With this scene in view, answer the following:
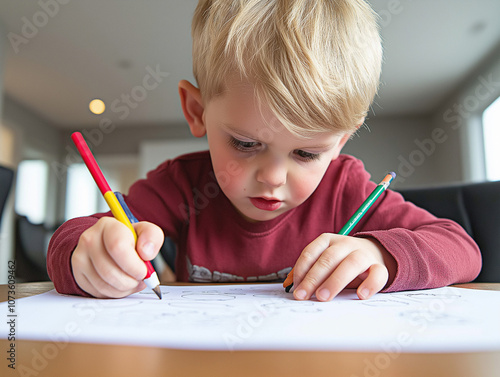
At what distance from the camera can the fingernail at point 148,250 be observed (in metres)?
0.35

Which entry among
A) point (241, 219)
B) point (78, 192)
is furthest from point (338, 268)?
point (78, 192)

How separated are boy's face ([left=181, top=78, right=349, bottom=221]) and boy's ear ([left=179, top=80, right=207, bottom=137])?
58 millimetres

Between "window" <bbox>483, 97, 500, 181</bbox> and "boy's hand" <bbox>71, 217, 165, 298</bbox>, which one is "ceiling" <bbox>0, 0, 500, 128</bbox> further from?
"boy's hand" <bbox>71, 217, 165, 298</bbox>

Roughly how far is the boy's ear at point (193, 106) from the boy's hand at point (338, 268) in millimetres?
254

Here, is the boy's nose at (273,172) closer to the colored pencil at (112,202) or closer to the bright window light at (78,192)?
the colored pencil at (112,202)

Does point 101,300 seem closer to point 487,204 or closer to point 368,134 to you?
point 487,204

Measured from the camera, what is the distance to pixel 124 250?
13.6 inches

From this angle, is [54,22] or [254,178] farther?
[54,22]

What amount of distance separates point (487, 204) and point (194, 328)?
1.97 ft

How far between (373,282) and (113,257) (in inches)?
9.0

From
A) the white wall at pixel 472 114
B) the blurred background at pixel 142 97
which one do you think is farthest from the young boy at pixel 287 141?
the white wall at pixel 472 114

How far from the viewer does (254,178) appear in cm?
48

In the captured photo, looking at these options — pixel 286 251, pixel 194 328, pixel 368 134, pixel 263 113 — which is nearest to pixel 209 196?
pixel 286 251

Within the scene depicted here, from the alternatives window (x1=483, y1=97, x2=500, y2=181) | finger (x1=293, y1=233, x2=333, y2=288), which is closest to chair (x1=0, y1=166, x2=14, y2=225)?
finger (x1=293, y1=233, x2=333, y2=288)
